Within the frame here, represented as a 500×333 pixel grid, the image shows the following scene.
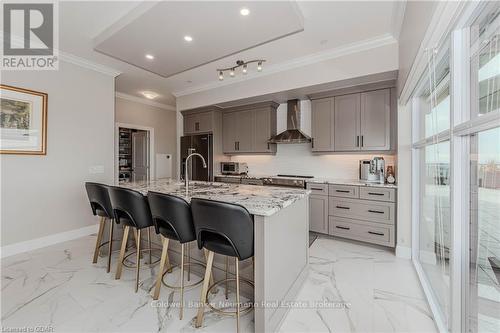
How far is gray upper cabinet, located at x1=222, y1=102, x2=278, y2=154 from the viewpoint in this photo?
444 centimetres

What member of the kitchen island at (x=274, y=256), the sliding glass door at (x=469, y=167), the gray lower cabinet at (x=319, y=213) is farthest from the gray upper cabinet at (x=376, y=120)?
the kitchen island at (x=274, y=256)

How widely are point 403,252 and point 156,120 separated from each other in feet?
19.4

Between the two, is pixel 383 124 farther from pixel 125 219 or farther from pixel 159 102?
pixel 159 102

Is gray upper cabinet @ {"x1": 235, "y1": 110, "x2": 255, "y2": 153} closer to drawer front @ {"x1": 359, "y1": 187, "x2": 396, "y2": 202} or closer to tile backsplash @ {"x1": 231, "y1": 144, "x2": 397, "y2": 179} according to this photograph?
tile backsplash @ {"x1": 231, "y1": 144, "x2": 397, "y2": 179}

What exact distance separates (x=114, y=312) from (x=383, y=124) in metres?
3.88

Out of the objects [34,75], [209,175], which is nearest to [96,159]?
[34,75]

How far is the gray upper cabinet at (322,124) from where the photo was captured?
376cm

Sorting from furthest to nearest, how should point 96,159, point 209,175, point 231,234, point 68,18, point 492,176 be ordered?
point 209,175, point 96,159, point 68,18, point 231,234, point 492,176

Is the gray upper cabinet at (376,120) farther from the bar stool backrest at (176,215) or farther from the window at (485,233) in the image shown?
the bar stool backrest at (176,215)

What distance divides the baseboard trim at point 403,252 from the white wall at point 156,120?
17.7ft

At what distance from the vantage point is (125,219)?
7.39 feet

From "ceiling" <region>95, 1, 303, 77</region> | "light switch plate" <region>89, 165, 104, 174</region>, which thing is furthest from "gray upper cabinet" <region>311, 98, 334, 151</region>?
"light switch plate" <region>89, 165, 104, 174</region>

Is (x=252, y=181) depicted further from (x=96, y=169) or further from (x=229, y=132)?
(x=96, y=169)

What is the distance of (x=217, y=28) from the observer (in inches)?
98.4
